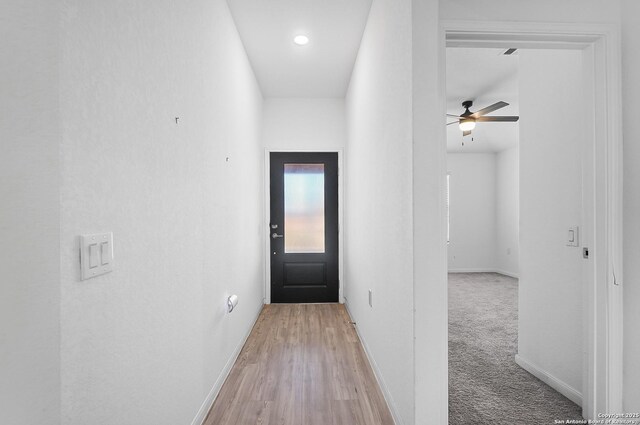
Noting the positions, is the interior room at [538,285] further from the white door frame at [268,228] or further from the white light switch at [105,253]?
the white light switch at [105,253]

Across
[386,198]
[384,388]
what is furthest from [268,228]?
[384,388]

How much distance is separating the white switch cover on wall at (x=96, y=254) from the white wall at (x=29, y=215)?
138 millimetres

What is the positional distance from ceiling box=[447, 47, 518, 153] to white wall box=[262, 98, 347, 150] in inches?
57.9

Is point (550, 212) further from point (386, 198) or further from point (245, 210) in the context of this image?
point (245, 210)

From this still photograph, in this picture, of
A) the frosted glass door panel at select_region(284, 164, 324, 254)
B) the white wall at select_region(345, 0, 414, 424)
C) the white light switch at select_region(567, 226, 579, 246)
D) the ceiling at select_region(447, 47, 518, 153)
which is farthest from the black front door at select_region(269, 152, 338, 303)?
the white light switch at select_region(567, 226, 579, 246)

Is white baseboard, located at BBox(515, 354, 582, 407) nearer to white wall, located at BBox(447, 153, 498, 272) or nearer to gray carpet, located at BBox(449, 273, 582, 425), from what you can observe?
gray carpet, located at BBox(449, 273, 582, 425)

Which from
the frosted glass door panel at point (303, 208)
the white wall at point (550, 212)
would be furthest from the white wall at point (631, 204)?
the frosted glass door panel at point (303, 208)

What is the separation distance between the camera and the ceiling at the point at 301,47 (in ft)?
8.05

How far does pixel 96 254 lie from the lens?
0.92 m

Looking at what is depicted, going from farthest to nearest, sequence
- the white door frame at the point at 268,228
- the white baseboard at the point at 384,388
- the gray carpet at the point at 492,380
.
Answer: the white door frame at the point at 268,228, the gray carpet at the point at 492,380, the white baseboard at the point at 384,388

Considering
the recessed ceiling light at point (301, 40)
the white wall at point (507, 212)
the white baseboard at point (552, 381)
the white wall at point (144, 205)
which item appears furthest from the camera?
the white wall at point (507, 212)

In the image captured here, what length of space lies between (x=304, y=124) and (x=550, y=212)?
299 centimetres

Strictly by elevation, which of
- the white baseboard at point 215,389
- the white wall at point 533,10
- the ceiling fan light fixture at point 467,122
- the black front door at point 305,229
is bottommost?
the white baseboard at point 215,389

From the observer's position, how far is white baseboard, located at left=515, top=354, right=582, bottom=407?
191cm
